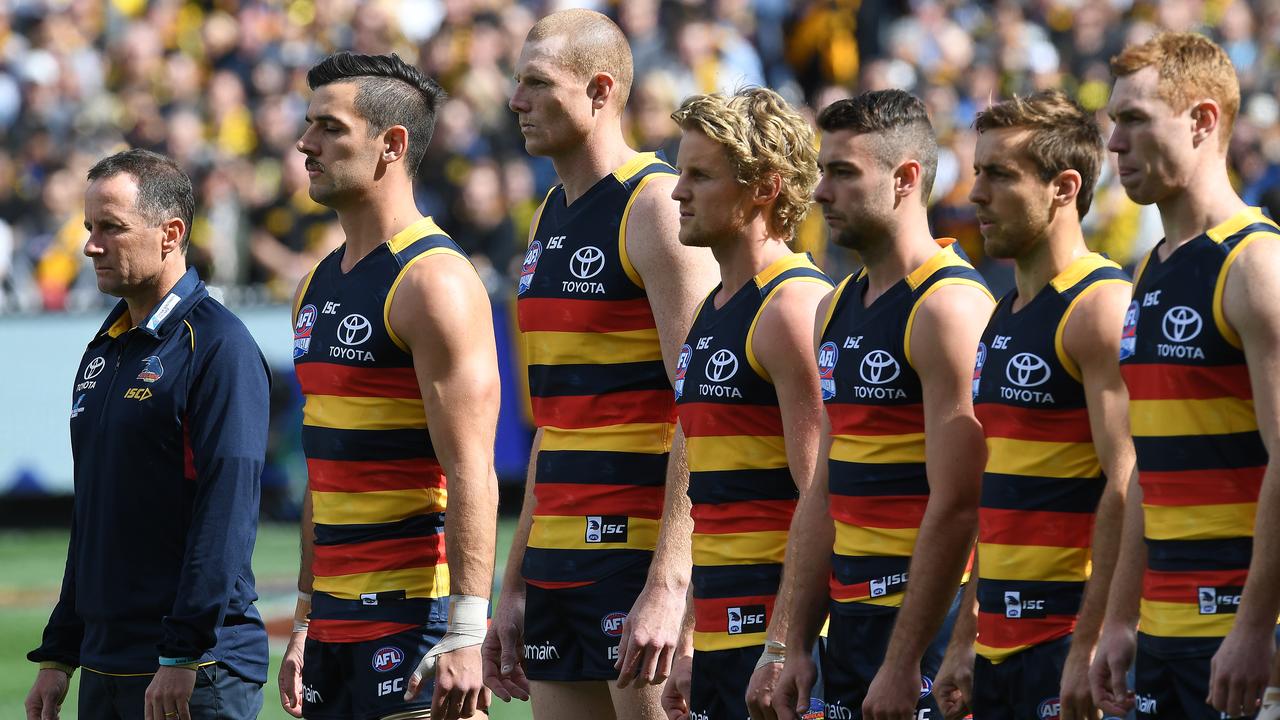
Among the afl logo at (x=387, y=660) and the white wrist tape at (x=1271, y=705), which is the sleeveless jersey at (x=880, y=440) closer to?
the white wrist tape at (x=1271, y=705)

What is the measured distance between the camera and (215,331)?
5.60m

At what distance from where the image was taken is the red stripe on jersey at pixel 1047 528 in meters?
4.92

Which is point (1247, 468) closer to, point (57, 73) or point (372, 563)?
point (372, 563)

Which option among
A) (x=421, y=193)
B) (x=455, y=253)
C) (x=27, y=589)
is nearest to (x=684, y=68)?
(x=421, y=193)

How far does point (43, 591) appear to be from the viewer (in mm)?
12984

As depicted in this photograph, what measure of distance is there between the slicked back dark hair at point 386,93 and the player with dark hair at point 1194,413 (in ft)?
7.16

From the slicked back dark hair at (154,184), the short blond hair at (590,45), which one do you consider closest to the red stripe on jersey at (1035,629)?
the short blond hair at (590,45)

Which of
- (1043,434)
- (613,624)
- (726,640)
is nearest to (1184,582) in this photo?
(1043,434)

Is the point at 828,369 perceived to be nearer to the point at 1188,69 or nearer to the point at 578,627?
the point at 578,627

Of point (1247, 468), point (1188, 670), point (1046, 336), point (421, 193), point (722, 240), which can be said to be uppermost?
point (421, 193)

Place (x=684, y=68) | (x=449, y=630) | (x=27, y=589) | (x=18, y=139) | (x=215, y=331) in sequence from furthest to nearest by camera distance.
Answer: (x=18, y=139)
(x=684, y=68)
(x=27, y=589)
(x=215, y=331)
(x=449, y=630)

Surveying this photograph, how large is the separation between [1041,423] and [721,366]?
92cm

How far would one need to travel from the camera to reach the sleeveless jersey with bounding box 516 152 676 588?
553cm

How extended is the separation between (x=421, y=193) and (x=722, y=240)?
11030mm
